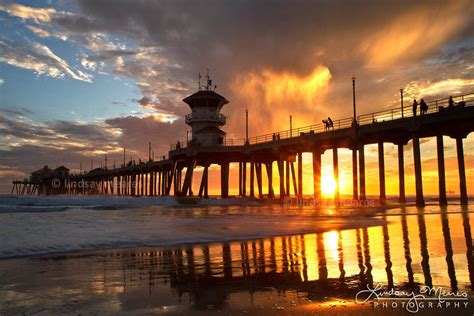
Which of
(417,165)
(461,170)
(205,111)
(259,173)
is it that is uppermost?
(205,111)

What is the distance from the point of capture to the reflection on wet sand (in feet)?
15.5

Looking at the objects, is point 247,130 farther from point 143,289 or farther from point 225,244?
point 143,289

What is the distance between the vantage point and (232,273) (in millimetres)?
6270

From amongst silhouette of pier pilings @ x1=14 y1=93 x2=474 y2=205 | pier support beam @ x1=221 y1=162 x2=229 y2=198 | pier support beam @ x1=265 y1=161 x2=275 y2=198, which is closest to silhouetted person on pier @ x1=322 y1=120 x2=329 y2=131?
silhouette of pier pilings @ x1=14 y1=93 x2=474 y2=205

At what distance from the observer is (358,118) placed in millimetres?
35969

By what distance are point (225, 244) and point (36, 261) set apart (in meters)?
4.62

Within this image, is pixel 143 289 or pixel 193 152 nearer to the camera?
pixel 143 289

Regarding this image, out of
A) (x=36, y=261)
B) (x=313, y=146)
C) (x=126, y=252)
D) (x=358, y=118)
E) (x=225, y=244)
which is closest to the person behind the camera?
(x=36, y=261)

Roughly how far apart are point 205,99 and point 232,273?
187 ft

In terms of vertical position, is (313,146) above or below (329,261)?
above

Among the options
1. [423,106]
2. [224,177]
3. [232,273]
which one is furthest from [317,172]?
[232,273]

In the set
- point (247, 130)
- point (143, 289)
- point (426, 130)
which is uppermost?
point (247, 130)

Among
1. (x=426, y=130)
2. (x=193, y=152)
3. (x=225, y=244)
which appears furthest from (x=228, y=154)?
(x=225, y=244)

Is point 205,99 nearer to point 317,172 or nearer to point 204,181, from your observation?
point 204,181
